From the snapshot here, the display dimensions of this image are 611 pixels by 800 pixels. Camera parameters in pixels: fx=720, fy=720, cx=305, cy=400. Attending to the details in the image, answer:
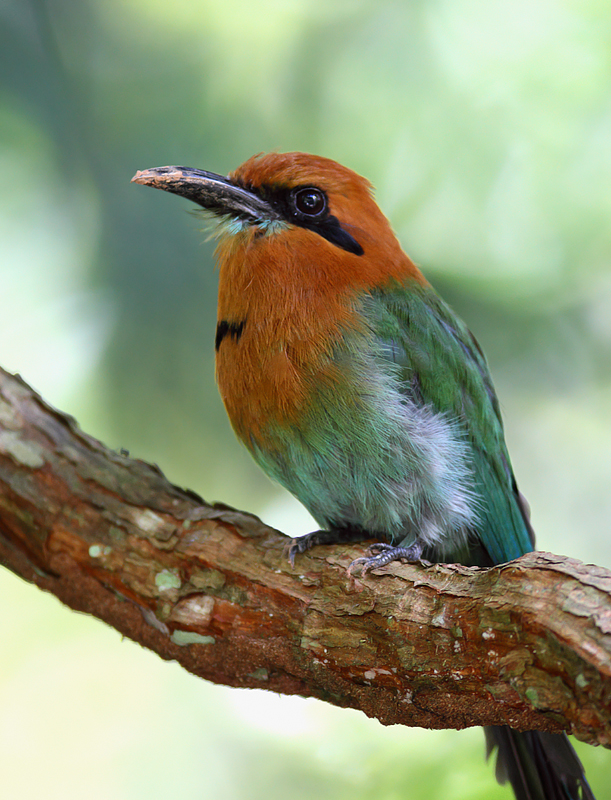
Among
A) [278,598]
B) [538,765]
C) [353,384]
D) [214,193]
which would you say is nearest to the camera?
[278,598]

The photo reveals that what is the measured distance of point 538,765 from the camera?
8.07ft

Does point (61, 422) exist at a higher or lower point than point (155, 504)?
higher

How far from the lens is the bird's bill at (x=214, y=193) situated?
2.53m

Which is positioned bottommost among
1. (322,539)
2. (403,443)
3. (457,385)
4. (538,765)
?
(538,765)

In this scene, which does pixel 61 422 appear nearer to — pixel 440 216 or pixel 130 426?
pixel 130 426

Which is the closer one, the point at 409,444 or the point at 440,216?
the point at 409,444

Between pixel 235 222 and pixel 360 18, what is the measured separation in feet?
7.47

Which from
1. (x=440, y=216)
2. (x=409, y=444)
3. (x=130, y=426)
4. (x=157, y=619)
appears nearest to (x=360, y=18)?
(x=440, y=216)

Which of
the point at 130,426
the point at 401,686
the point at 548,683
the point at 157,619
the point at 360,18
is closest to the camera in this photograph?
the point at 548,683

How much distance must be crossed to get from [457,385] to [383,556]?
0.72m

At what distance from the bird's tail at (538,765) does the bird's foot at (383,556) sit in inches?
27.6

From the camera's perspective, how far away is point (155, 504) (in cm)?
248

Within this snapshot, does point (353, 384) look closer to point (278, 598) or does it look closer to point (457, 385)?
point (457, 385)

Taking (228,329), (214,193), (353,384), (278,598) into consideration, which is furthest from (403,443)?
(214,193)
